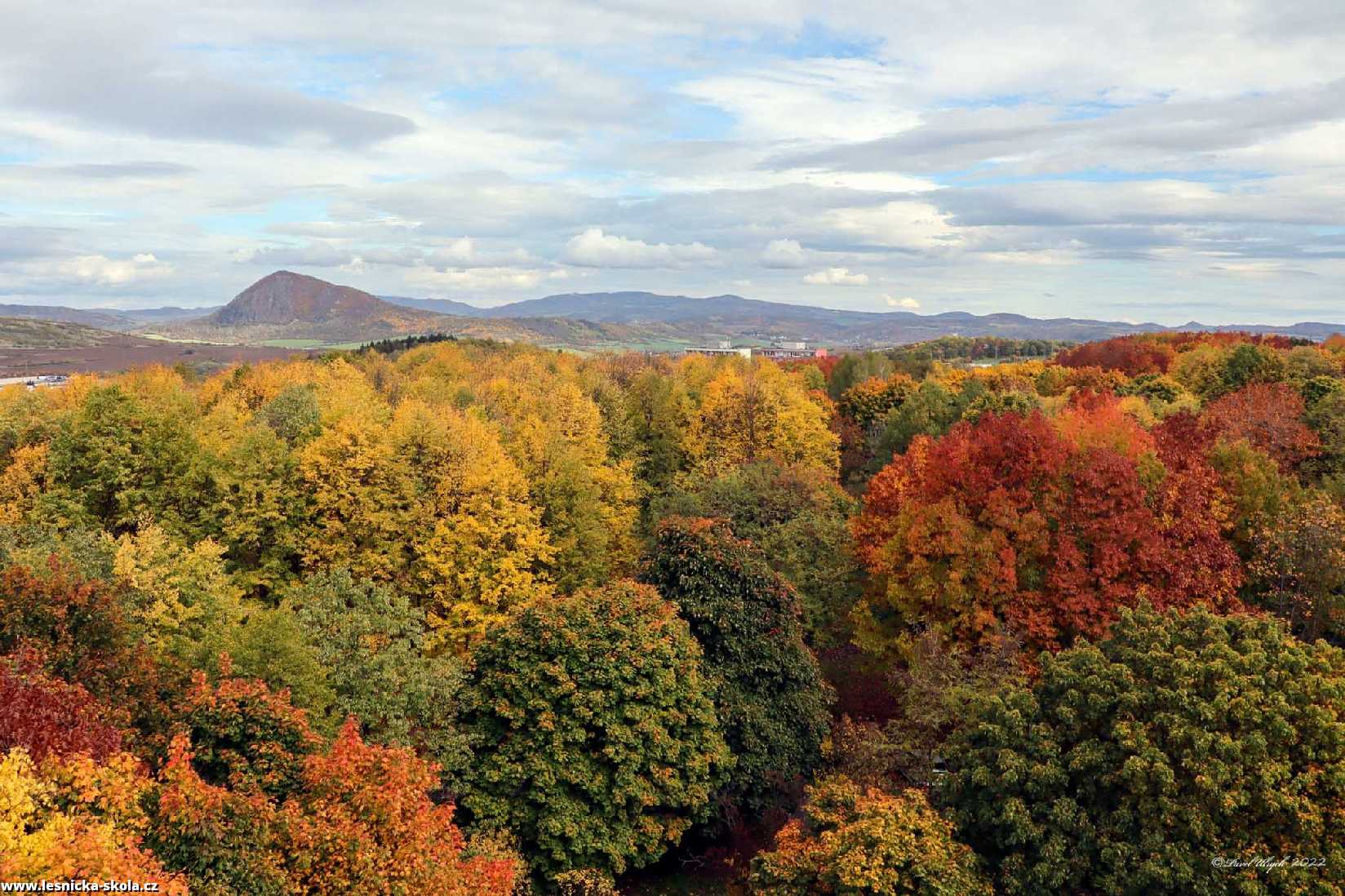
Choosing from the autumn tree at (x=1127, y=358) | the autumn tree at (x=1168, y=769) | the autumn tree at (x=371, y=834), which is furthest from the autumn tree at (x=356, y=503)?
the autumn tree at (x=1127, y=358)

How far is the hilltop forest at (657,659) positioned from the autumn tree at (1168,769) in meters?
0.09

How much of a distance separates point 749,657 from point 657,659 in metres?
4.58

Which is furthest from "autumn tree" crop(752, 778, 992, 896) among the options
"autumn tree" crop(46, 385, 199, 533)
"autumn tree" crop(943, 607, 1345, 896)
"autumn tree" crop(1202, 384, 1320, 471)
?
"autumn tree" crop(46, 385, 199, 533)

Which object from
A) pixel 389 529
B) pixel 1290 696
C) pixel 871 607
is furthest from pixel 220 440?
pixel 1290 696

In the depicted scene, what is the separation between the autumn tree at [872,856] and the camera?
65.7 feet

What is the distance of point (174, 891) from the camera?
1326 centimetres

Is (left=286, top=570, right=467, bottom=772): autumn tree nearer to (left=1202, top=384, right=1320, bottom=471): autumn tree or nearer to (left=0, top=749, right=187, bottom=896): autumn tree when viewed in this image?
(left=0, top=749, right=187, bottom=896): autumn tree

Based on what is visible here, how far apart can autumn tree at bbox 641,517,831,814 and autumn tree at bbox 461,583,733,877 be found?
1523 millimetres

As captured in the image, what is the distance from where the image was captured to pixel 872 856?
20.3 metres

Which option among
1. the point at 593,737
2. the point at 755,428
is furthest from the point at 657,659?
the point at 755,428

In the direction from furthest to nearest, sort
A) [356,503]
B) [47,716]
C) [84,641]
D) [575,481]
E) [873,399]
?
[873,399] < [575,481] < [356,503] < [84,641] < [47,716]

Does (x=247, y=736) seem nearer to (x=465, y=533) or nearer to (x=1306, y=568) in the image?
(x=465, y=533)

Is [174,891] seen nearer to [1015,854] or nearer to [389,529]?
[1015,854]

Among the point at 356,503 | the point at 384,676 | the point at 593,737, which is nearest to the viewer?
the point at 593,737
